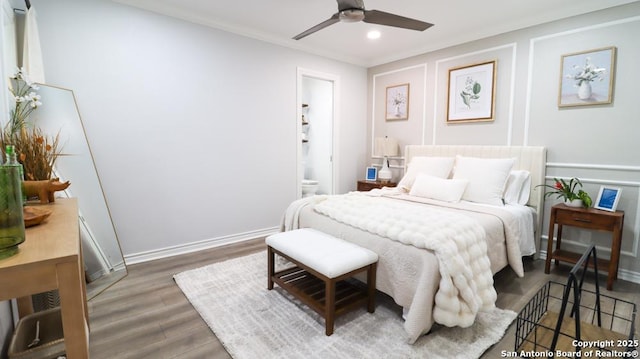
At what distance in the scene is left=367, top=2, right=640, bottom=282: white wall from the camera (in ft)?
8.93

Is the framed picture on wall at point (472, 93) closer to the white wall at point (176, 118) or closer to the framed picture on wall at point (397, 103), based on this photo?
the framed picture on wall at point (397, 103)

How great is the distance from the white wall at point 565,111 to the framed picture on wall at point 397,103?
0.41 meters

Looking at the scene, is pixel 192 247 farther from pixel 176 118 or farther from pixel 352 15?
pixel 352 15

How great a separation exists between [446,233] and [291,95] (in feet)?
9.38

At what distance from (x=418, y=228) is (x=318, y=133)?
378 cm

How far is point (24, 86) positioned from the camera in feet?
7.06

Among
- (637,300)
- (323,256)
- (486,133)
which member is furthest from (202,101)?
(637,300)

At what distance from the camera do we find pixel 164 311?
7.24ft

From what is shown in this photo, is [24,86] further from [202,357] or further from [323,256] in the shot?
[323,256]

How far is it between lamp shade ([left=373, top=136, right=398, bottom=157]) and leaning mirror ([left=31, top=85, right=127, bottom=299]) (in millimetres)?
3488

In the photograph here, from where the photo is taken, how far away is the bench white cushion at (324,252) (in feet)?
6.29

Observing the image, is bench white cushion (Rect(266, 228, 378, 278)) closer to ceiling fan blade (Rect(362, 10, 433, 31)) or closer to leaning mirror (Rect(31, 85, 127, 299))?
leaning mirror (Rect(31, 85, 127, 299))

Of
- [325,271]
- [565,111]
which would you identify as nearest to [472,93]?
[565,111]

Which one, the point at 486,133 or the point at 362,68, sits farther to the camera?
the point at 362,68
